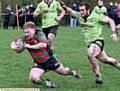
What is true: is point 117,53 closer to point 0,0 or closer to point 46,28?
point 46,28

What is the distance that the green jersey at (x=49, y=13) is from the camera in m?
16.4

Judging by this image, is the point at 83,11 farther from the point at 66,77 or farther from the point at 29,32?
the point at 66,77

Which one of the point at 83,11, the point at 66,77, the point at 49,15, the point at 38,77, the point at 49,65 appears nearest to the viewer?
the point at 38,77

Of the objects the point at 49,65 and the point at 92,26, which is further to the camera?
the point at 92,26

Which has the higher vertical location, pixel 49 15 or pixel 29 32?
pixel 29 32

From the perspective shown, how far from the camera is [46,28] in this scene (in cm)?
1644

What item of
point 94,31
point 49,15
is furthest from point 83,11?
point 49,15

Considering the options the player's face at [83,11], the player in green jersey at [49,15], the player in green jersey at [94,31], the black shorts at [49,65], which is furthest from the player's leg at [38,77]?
the player in green jersey at [49,15]

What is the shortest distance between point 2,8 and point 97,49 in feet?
127

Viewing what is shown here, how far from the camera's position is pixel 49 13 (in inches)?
655

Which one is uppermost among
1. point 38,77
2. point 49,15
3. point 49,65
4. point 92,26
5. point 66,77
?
point 92,26

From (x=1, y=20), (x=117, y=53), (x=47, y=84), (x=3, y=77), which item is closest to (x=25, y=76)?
(x=3, y=77)

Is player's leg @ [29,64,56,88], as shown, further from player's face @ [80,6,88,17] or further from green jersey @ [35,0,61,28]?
green jersey @ [35,0,61,28]

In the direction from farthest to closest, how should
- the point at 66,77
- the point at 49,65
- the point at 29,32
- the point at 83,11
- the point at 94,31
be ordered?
the point at 66,77
the point at 94,31
the point at 83,11
the point at 49,65
the point at 29,32
